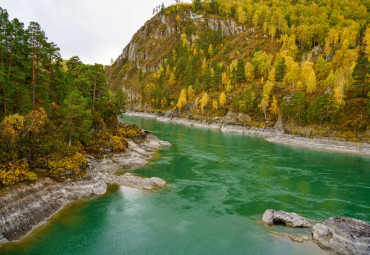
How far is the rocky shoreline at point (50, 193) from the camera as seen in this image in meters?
20.0

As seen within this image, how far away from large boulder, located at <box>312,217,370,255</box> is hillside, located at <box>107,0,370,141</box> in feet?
181

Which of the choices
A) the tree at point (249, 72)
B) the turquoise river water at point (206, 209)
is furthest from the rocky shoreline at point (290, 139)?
the tree at point (249, 72)

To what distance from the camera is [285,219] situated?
23703 mm

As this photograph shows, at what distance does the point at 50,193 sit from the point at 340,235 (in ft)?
95.4

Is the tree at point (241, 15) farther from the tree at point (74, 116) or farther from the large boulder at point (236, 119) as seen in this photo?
the tree at point (74, 116)

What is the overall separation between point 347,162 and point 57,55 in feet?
211

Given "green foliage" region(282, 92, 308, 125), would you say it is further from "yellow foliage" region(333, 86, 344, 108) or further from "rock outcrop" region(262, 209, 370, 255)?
"rock outcrop" region(262, 209, 370, 255)

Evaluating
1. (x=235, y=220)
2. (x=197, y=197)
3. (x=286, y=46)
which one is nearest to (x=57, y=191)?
(x=197, y=197)

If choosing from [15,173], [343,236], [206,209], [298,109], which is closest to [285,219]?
[343,236]

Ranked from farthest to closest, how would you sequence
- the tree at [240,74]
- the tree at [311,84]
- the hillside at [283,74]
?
the tree at [240,74] → the tree at [311,84] → the hillside at [283,74]

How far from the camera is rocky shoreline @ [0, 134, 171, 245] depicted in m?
20.0

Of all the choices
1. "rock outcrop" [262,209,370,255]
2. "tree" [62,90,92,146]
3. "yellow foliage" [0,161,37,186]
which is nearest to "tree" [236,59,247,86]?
"tree" [62,90,92,146]

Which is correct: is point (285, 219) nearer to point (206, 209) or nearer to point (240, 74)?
point (206, 209)

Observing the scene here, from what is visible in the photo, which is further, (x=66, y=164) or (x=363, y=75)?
(x=363, y=75)
